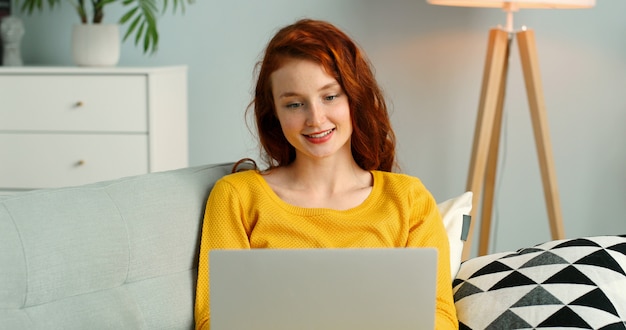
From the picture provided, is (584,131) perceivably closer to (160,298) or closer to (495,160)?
(495,160)

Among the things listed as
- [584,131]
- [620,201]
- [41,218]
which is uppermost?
[41,218]

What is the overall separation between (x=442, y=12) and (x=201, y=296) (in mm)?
1968

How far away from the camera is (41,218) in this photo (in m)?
1.37

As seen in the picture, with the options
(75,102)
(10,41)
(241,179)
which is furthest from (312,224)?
(10,41)

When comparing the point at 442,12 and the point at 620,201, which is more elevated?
the point at 442,12

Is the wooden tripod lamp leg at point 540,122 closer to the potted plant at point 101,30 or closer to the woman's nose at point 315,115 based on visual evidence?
the potted plant at point 101,30

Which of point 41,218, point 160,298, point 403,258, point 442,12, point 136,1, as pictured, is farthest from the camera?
point 136,1

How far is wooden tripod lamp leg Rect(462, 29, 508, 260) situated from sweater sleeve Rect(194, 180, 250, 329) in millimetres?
1384

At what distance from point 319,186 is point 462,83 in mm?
1703

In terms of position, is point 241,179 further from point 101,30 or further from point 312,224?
point 101,30

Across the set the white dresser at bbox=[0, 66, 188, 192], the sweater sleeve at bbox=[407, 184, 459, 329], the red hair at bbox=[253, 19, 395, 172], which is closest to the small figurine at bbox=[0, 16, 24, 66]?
the white dresser at bbox=[0, 66, 188, 192]

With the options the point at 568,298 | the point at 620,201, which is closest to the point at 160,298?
the point at 568,298

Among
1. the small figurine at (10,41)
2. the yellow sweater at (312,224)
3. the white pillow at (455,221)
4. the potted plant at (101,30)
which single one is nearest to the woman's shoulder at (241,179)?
the yellow sweater at (312,224)

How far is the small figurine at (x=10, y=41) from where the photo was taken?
3248 millimetres
